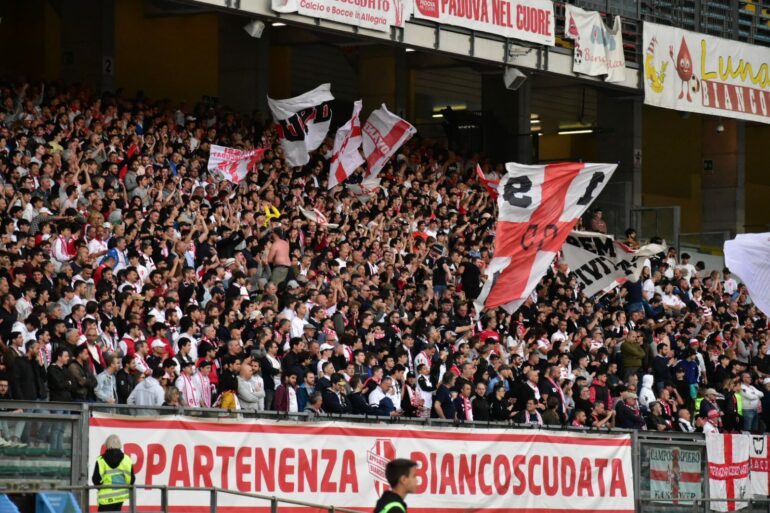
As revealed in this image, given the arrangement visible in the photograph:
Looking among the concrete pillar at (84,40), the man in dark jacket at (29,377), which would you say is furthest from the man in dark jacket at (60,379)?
the concrete pillar at (84,40)

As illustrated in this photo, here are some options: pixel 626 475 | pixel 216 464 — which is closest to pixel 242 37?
pixel 626 475

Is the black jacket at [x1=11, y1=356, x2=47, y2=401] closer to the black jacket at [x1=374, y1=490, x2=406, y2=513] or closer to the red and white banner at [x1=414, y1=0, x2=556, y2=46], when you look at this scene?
the black jacket at [x1=374, y1=490, x2=406, y2=513]

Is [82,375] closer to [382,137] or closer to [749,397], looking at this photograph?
[382,137]

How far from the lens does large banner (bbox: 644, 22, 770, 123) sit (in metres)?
34.9

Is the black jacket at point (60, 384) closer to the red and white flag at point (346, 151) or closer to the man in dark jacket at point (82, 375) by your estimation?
the man in dark jacket at point (82, 375)

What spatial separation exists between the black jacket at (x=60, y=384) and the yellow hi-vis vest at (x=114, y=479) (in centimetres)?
233

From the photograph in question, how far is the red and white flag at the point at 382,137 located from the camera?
27828 mm

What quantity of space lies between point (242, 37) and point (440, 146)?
16.4ft

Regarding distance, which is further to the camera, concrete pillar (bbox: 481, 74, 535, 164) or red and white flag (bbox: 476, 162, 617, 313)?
concrete pillar (bbox: 481, 74, 535, 164)

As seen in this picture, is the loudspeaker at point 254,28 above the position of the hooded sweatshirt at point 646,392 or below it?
above

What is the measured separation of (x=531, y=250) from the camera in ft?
74.2

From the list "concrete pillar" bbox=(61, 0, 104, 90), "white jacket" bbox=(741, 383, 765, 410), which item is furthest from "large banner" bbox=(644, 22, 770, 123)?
"concrete pillar" bbox=(61, 0, 104, 90)

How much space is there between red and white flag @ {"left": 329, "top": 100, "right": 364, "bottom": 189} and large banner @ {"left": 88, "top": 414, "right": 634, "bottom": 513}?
8.93 metres

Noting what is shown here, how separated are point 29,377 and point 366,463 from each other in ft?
13.1
